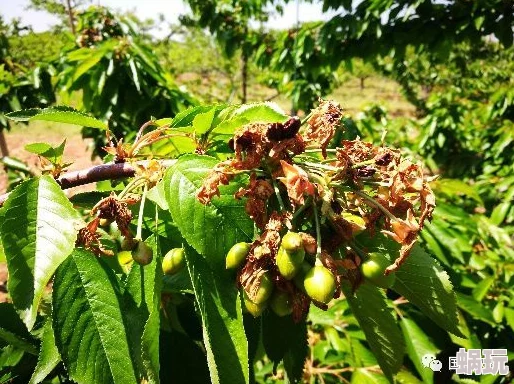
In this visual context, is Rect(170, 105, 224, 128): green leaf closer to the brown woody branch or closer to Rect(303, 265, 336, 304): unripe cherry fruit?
the brown woody branch

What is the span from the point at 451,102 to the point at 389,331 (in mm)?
6767

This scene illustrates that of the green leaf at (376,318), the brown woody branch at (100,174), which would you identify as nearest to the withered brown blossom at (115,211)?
the brown woody branch at (100,174)

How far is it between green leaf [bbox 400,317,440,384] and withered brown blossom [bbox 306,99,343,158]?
130 cm

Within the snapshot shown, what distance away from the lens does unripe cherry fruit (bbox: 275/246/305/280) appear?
25.4 inches

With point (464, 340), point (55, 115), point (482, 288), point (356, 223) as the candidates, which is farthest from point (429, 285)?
point (482, 288)

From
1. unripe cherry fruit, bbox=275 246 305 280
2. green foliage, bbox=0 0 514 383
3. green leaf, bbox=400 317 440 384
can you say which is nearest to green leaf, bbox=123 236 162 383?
green foliage, bbox=0 0 514 383

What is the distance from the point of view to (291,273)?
2.15ft

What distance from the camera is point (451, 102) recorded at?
672 cm

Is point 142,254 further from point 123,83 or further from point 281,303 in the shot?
point 123,83

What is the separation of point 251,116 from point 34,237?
1.45 ft

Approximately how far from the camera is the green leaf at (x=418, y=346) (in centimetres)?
166

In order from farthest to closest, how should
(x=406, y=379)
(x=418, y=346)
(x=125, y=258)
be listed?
1. (x=418, y=346)
2. (x=406, y=379)
3. (x=125, y=258)

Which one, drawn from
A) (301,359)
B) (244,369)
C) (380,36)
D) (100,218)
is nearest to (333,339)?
(301,359)

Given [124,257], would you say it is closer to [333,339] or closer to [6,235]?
[6,235]
